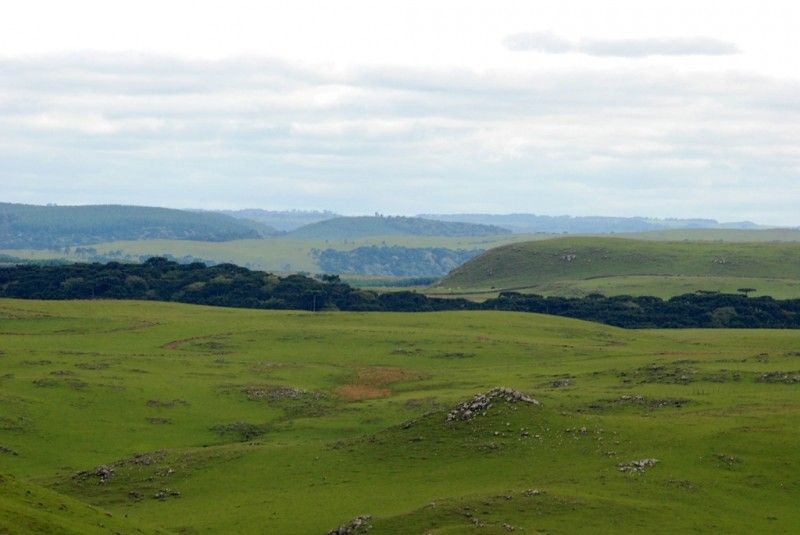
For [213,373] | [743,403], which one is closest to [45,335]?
[213,373]

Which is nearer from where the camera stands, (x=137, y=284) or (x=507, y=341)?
(x=507, y=341)

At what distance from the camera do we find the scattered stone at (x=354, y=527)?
47.2 metres

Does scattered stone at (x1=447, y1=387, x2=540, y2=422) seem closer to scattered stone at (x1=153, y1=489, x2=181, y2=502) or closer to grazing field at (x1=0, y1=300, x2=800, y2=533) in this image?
grazing field at (x1=0, y1=300, x2=800, y2=533)

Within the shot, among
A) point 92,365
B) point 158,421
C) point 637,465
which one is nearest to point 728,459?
point 637,465

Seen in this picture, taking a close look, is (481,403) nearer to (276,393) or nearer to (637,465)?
(637,465)

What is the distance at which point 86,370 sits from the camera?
86.5 m

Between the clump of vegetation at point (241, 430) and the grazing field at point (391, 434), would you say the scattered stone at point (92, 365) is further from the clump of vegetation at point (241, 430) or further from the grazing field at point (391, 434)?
the clump of vegetation at point (241, 430)

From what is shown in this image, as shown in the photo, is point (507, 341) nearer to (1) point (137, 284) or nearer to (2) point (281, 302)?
(2) point (281, 302)

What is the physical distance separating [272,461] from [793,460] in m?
23.1

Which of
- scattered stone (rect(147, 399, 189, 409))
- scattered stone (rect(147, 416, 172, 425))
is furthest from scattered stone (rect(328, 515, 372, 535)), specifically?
scattered stone (rect(147, 399, 189, 409))

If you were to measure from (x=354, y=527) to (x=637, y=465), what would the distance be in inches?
545

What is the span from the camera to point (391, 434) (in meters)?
62.5

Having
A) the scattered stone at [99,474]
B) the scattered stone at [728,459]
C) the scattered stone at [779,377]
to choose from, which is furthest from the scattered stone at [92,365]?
the scattered stone at [728,459]

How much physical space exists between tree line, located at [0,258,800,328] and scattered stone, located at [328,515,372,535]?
11151 cm
